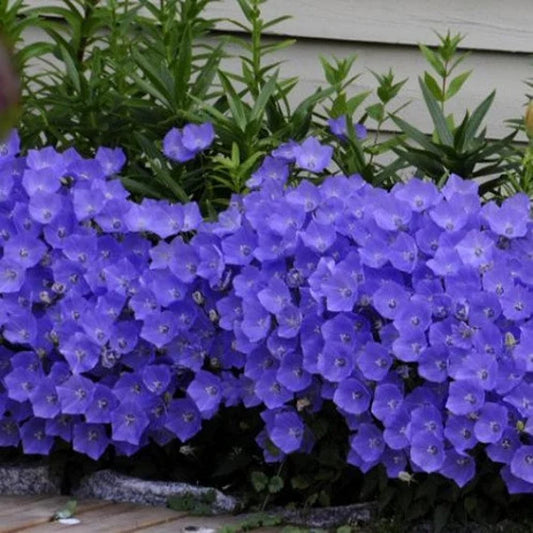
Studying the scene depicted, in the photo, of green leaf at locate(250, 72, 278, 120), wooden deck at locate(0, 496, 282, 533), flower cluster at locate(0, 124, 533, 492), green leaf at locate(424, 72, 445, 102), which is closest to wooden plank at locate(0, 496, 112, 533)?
wooden deck at locate(0, 496, 282, 533)

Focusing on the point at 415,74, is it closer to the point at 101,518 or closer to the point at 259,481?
the point at 259,481

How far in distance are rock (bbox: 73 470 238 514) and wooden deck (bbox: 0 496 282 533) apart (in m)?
0.03

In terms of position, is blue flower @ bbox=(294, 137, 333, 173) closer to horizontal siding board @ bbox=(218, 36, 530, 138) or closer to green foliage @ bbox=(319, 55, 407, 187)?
green foliage @ bbox=(319, 55, 407, 187)

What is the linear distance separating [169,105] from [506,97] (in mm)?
1440

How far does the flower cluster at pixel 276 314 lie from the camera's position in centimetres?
219

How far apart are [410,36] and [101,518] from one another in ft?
7.25

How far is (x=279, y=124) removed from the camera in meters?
3.08

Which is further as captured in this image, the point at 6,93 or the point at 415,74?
the point at 415,74

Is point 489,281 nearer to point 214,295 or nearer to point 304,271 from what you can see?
point 304,271

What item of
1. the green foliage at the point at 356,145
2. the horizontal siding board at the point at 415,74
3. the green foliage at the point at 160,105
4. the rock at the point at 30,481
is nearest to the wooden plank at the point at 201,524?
the rock at the point at 30,481

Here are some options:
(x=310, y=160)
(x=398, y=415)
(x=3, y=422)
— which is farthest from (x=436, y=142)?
(x=3, y=422)

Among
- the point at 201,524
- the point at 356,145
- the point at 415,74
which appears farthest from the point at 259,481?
the point at 415,74

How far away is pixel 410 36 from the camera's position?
12.9 feet

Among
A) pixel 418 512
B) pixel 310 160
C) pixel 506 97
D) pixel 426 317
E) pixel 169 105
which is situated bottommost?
pixel 418 512
